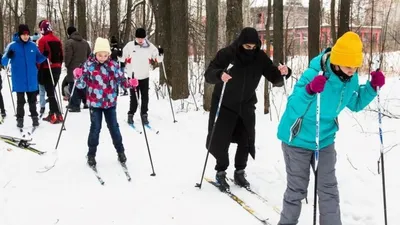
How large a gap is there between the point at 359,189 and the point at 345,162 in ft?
2.98

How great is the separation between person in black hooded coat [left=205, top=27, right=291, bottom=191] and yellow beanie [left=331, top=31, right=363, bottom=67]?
1.30 m

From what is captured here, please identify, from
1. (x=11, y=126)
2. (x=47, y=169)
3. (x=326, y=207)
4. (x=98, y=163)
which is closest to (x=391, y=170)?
(x=326, y=207)

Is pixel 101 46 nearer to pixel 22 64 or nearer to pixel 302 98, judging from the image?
pixel 22 64

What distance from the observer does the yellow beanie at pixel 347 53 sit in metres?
3.20

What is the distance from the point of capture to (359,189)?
477 cm

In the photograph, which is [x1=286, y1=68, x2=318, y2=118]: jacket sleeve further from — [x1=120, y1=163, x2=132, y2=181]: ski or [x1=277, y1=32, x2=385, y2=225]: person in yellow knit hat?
[x1=120, y1=163, x2=132, y2=181]: ski

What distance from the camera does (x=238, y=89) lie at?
477 centimetres

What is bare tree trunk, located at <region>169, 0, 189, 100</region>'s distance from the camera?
11562 millimetres

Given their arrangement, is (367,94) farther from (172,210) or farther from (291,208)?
(172,210)

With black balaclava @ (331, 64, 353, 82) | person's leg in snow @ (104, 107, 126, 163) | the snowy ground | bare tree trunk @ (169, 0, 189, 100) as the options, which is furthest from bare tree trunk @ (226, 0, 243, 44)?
black balaclava @ (331, 64, 353, 82)

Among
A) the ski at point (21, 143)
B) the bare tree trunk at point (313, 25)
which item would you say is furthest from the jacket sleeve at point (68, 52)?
the bare tree trunk at point (313, 25)

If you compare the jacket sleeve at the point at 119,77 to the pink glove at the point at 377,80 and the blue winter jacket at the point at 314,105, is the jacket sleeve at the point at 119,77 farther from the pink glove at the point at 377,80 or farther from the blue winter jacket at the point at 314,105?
the pink glove at the point at 377,80

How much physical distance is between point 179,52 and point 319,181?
8.32 meters

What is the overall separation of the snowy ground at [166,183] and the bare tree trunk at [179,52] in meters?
3.79
